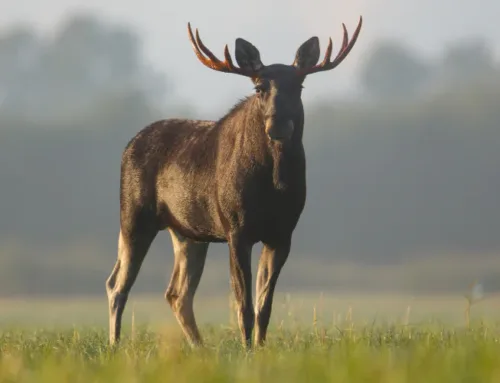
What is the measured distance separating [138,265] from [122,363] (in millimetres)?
3987

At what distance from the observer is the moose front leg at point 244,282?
805 cm

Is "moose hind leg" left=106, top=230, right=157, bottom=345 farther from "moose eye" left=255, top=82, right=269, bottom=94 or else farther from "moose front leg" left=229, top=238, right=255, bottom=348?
"moose eye" left=255, top=82, right=269, bottom=94

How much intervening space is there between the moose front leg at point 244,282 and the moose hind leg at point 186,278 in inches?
64.1

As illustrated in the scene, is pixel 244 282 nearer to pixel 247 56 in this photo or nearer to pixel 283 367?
pixel 247 56

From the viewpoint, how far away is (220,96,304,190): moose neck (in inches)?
314

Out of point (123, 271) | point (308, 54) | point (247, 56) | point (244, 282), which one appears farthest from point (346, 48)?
point (123, 271)

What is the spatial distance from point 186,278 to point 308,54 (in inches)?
102

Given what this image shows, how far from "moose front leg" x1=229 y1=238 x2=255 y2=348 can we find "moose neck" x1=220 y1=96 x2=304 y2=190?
0.59 metres

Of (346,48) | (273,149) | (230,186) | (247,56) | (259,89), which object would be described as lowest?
(230,186)

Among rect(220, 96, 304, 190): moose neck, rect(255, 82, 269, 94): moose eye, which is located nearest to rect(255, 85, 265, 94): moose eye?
rect(255, 82, 269, 94): moose eye

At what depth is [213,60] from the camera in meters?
8.71

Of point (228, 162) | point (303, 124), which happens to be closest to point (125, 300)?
point (228, 162)

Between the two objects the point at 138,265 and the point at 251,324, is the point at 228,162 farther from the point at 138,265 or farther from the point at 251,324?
the point at 138,265

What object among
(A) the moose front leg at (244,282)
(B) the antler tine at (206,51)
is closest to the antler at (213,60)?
(B) the antler tine at (206,51)
